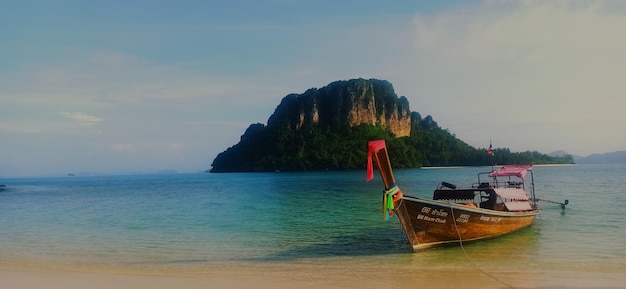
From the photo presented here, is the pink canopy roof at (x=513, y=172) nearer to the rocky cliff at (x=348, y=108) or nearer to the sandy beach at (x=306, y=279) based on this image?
the sandy beach at (x=306, y=279)

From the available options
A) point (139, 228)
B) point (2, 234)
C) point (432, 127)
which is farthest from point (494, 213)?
point (432, 127)

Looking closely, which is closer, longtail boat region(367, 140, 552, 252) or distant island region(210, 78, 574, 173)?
longtail boat region(367, 140, 552, 252)

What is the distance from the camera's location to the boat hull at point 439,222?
46.8ft

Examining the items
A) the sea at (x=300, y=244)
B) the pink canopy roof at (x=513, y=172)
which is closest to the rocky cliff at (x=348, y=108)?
the sea at (x=300, y=244)

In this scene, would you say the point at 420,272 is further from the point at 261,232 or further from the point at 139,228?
the point at 139,228

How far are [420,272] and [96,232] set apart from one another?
15.4 metres

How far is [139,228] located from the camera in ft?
75.2

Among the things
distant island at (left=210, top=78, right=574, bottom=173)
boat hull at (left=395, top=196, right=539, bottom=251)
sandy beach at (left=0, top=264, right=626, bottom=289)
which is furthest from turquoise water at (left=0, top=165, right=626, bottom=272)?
distant island at (left=210, top=78, right=574, bottom=173)

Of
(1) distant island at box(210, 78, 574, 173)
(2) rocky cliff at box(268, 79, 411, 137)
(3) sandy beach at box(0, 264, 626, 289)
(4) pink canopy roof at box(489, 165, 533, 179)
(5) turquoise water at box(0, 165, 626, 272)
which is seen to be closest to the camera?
(3) sandy beach at box(0, 264, 626, 289)

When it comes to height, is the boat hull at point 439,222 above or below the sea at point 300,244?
above

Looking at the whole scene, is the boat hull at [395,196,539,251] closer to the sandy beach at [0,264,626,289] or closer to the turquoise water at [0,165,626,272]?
the turquoise water at [0,165,626,272]

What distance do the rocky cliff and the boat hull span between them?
142011mm

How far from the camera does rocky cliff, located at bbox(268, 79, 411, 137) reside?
160m

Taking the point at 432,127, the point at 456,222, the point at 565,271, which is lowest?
the point at 565,271
